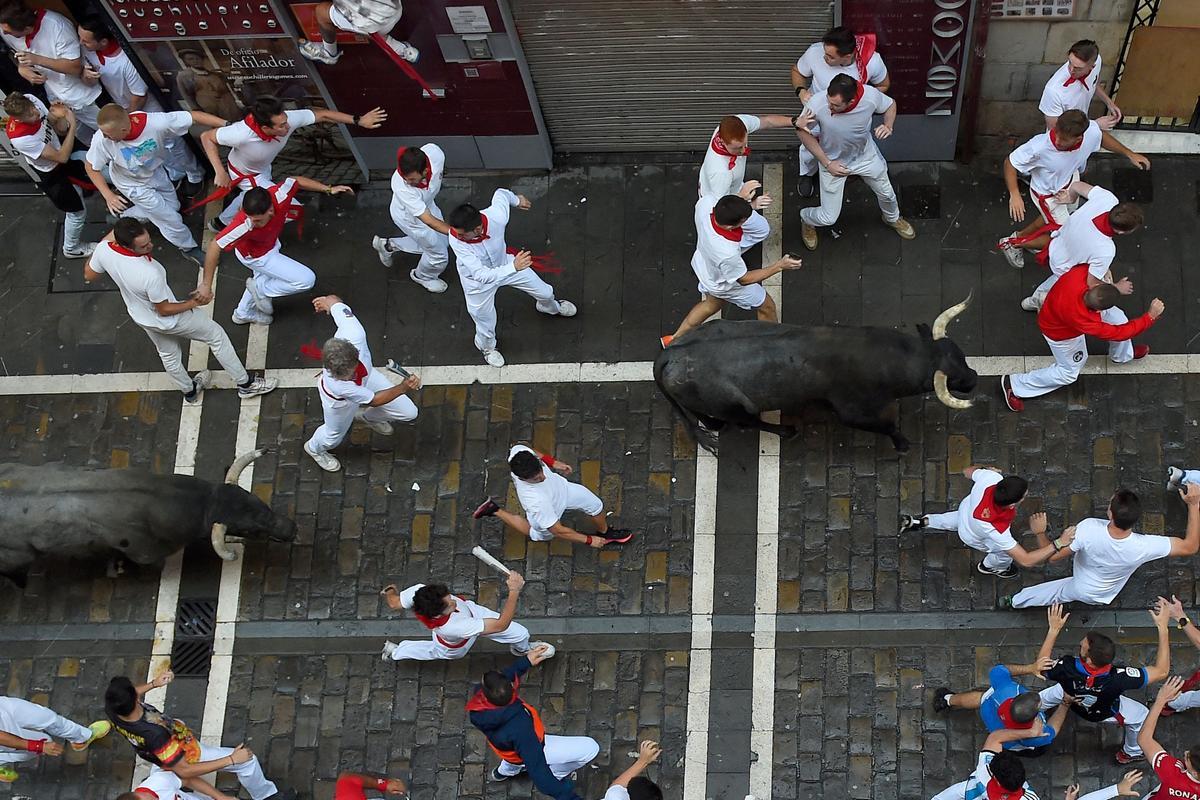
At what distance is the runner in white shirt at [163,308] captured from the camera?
34.7 ft

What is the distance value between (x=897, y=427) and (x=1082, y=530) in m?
2.14

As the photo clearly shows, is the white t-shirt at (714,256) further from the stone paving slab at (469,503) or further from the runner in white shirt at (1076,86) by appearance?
the runner in white shirt at (1076,86)

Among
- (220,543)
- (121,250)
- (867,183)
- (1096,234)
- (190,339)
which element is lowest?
(220,543)

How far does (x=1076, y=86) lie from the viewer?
10883mm

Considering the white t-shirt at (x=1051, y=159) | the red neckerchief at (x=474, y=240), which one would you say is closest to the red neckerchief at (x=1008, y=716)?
the white t-shirt at (x=1051, y=159)

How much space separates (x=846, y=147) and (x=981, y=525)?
371 centimetres

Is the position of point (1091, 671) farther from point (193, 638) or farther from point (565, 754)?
point (193, 638)

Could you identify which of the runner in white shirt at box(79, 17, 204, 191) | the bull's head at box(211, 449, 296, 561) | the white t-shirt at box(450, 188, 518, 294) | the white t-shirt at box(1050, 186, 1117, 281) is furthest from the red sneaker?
the runner in white shirt at box(79, 17, 204, 191)

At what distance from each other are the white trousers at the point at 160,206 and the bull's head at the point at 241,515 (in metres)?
2.96

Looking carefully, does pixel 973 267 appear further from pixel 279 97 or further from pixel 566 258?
pixel 279 97

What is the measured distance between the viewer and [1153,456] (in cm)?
1112

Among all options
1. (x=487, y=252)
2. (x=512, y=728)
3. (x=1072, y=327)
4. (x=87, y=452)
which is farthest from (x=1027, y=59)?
(x=87, y=452)

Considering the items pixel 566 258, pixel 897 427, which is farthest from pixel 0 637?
pixel 897 427

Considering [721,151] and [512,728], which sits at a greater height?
[721,151]
